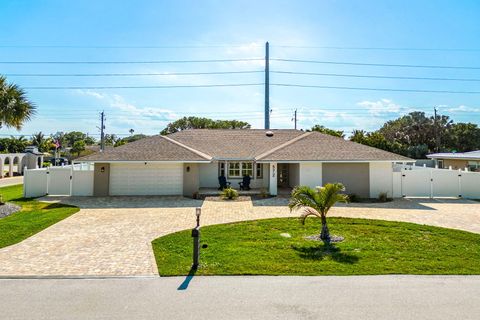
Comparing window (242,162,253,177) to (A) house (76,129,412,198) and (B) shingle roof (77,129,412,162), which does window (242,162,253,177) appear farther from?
(A) house (76,129,412,198)

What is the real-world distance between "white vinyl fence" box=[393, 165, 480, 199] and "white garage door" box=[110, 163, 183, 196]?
13890 millimetres

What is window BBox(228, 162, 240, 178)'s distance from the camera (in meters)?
24.5

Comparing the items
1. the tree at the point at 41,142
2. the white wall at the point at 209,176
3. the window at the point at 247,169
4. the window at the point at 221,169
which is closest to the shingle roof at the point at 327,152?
the window at the point at 247,169

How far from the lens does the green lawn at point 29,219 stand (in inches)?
432

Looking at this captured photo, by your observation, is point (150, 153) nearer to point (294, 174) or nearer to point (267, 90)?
point (294, 174)

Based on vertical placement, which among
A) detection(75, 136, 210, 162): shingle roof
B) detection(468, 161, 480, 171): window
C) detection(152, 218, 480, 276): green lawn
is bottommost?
detection(152, 218, 480, 276): green lawn

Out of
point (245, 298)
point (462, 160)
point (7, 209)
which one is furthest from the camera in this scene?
point (462, 160)

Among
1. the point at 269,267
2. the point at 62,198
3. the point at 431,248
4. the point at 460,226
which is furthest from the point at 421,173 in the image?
the point at 62,198

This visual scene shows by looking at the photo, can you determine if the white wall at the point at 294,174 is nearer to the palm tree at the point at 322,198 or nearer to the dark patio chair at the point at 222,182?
the dark patio chair at the point at 222,182

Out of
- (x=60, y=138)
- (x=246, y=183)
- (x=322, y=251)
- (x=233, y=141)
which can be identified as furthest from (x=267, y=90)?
(x=60, y=138)

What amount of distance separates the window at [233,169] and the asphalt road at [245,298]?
1727 cm

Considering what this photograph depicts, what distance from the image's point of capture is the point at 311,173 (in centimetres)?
2066

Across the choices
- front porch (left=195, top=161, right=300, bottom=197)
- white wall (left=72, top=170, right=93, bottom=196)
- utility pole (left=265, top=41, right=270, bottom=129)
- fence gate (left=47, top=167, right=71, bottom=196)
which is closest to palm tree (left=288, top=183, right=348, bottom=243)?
front porch (left=195, top=161, right=300, bottom=197)

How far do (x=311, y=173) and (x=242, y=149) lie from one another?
20.3 feet
